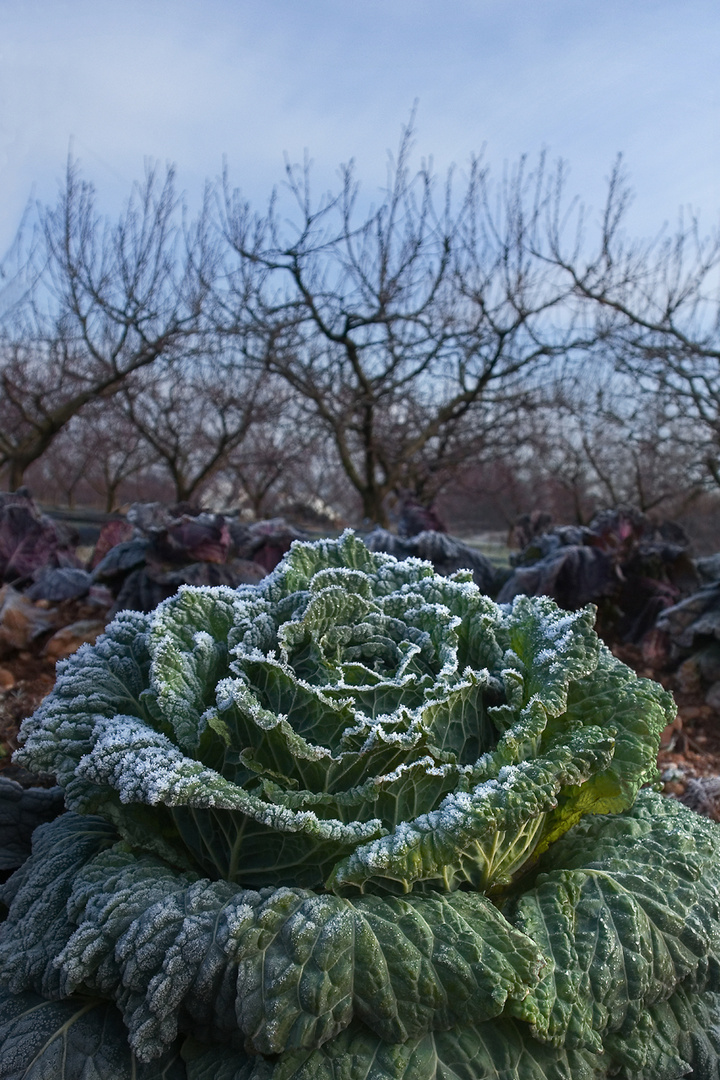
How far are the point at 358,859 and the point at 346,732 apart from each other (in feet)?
0.75

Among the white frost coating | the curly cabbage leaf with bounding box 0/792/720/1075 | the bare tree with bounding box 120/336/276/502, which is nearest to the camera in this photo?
the curly cabbage leaf with bounding box 0/792/720/1075

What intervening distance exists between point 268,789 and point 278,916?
21cm

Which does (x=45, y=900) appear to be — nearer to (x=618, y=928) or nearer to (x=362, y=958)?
(x=362, y=958)

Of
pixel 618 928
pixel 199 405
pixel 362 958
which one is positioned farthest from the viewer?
pixel 199 405

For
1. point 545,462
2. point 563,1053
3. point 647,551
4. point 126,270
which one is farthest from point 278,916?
point 545,462

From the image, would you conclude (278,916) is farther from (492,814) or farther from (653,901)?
(653,901)

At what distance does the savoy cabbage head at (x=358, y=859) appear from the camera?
1.04 metres

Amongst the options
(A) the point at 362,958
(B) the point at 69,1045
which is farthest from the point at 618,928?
(B) the point at 69,1045

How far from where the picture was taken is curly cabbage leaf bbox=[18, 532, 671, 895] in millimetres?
1177

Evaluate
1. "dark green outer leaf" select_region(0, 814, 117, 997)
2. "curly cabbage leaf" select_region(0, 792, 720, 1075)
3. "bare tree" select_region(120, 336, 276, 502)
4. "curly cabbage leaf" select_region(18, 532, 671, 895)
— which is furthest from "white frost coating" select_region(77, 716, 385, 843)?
"bare tree" select_region(120, 336, 276, 502)

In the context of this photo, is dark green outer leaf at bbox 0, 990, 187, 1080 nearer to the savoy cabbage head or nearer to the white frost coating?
the savoy cabbage head

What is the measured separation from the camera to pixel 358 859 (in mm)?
1122

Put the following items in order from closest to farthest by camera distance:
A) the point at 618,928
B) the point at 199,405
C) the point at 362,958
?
the point at 362,958, the point at 618,928, the point at 199,405

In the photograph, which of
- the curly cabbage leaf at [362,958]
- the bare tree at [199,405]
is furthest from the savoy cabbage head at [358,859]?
the bare tree at [199,405]
